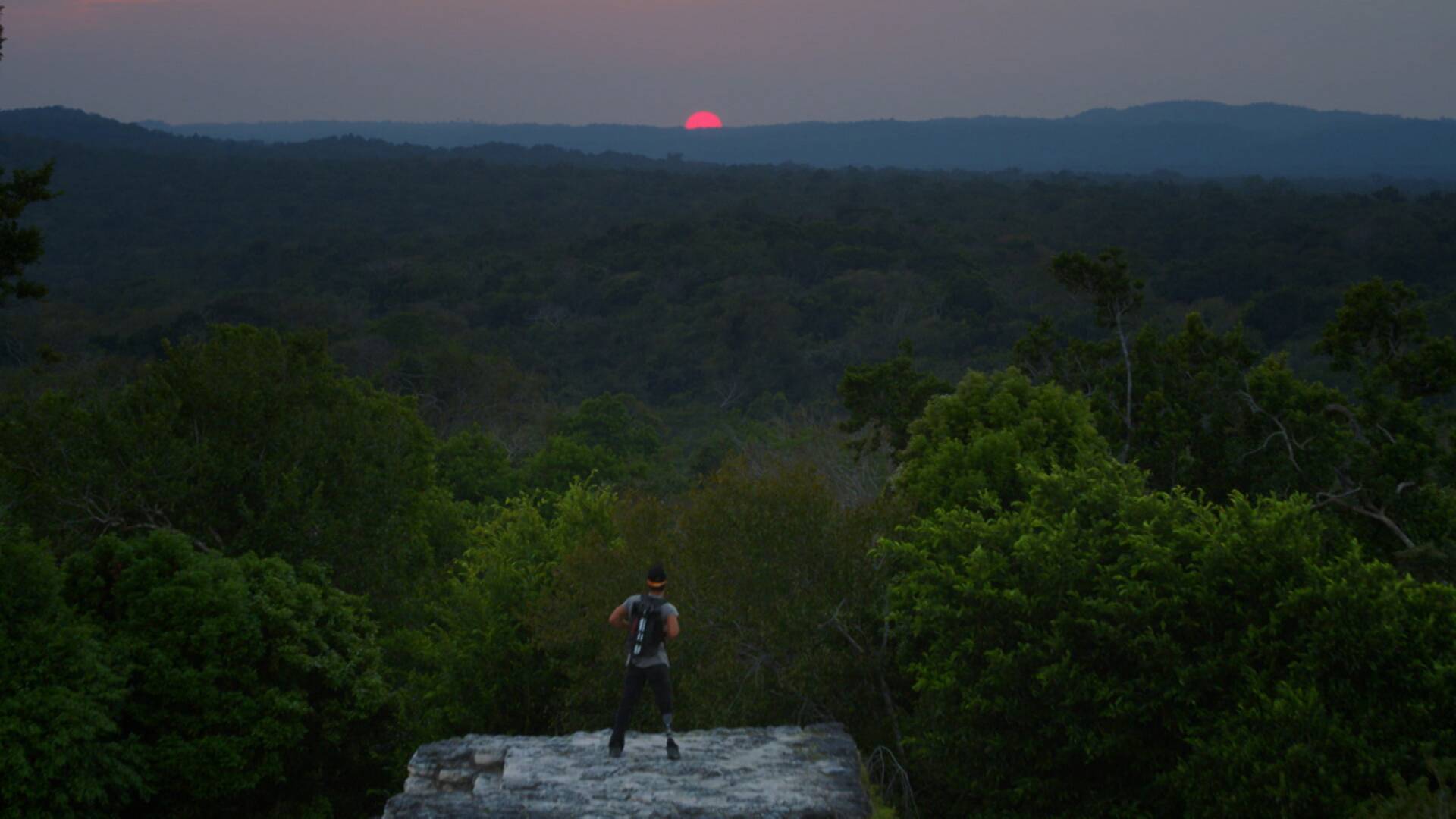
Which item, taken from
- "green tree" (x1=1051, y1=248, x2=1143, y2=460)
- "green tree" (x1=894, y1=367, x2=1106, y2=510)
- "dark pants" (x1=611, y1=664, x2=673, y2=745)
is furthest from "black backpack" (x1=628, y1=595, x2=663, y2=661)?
"green tree" (x1=1051, y1=248, x2=1143, y2=460)

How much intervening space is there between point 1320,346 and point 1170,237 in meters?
77.9

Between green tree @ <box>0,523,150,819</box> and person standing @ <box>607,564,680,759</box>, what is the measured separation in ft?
21.3

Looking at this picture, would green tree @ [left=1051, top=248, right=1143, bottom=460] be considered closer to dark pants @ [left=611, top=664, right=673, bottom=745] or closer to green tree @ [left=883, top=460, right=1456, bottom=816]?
green tree @ [left=883, top=460, right=1456, bottom=816]

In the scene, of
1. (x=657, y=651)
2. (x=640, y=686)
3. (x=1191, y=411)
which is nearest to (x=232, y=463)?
(x=640, y=686)

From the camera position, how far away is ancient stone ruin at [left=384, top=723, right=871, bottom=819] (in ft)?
28.8

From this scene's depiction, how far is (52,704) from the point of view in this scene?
1170 centimetres

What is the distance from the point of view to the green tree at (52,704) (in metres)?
11.4

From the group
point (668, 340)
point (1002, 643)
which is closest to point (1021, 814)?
point (1002, 643)

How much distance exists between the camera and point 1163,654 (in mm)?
10242

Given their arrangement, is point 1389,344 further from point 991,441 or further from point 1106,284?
point 991,441

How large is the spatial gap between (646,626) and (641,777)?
127 cm

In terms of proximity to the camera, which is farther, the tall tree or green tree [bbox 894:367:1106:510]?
green tree [bbox 894:367:1106:510]

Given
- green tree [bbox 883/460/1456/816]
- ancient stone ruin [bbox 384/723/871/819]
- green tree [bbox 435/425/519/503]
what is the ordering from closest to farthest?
1. ancient stone ruin [bbox 384/723/871/819]
2. green tree [bbox 883/460/1456/816]
3. green tree [bbox 435/425/519/503]

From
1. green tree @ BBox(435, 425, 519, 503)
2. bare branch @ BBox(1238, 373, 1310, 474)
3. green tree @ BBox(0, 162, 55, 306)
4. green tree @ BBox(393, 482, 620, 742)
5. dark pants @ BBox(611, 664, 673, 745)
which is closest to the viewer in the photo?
dark pants @ BBox(611, 664, 673, 745)
